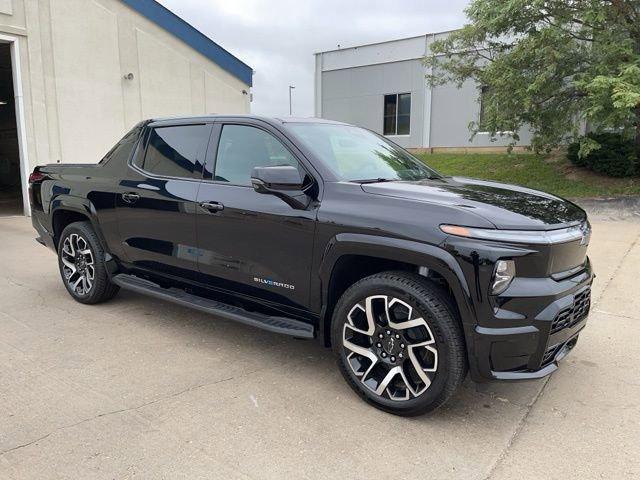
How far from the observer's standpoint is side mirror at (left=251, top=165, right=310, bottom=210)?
129 inches

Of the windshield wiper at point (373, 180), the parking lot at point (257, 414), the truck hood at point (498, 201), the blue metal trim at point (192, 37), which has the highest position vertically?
the blue metal trim at point (192, 37)

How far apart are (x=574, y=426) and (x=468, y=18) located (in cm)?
1528

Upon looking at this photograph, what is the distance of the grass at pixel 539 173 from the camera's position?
13959 millimetres

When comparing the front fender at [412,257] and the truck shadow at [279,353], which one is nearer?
the front fender at [412,257]

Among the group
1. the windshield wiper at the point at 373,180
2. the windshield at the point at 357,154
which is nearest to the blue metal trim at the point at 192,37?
the windshield at the point at 357,154

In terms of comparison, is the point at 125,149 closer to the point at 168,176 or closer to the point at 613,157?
the point at 168,176

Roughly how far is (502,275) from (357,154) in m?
1.59

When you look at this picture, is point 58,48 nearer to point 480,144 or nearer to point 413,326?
point 413,326

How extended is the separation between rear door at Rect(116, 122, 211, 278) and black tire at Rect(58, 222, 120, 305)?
43 centimetres

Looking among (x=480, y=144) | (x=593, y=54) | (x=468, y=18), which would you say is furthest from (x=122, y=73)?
(x=480, y=144)

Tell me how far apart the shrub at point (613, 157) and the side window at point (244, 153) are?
1259 cm

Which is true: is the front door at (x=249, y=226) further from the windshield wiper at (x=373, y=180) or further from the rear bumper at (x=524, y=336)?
the rear bumper at (x=524, y=336)

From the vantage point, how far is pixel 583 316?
10.5 feet

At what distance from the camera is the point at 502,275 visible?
275cm
